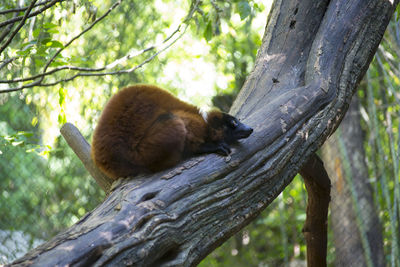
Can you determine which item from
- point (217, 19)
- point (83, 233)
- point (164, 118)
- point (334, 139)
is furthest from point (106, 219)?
point (334, 139)

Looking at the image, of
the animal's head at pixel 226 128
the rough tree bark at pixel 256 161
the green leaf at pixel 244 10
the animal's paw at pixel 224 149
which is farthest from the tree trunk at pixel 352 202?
the animal's paw at pixel 224 149

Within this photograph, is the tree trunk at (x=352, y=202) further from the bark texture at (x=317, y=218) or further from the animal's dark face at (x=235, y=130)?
the animal's dark face at (x=235, y=130)

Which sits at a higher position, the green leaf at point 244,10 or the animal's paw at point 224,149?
the green leaf at point 244,10

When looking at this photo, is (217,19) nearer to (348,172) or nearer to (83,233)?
(83,233)

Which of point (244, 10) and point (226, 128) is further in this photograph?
point (244, 10)

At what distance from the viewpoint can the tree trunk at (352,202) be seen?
4.70 m

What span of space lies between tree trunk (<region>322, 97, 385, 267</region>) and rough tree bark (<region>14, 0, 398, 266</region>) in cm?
222

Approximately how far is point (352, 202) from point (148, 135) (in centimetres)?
328

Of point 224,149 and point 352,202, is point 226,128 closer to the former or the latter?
point 224,149

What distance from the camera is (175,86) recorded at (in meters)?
6.21

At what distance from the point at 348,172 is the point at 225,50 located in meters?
2.81

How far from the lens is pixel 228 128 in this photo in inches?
96.9

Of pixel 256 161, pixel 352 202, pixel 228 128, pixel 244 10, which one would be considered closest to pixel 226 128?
pixel 228 128

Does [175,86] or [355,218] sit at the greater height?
[175,86]
